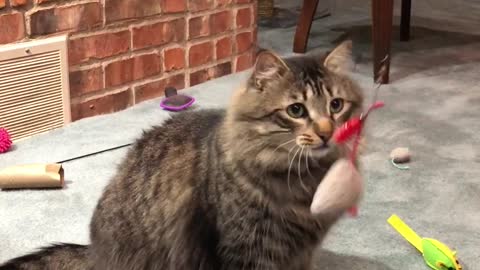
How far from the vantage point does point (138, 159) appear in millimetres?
1155

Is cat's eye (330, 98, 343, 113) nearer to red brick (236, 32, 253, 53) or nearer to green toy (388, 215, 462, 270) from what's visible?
green toy (388, 215, 462, 270)

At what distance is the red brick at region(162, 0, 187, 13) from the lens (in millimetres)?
2238

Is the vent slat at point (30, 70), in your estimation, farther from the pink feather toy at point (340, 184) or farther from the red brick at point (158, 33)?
the pink feather toy at point (340, 184)

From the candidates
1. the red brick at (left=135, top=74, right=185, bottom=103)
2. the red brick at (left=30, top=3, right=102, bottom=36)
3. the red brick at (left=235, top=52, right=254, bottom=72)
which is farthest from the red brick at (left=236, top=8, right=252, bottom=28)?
the red brick at (left=30, top=3, right=102, bottom=36)

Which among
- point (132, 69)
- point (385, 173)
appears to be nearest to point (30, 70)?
point (132, 69)

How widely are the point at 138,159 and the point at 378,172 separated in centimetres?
80

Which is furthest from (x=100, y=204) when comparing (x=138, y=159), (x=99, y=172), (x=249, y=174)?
(x=99, y=172)

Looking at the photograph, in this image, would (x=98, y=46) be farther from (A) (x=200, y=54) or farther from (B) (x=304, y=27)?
(B) (x=304, y=27)

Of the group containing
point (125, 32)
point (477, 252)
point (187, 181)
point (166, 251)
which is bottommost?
point (477, 252)

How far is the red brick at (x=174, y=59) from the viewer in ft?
7.55

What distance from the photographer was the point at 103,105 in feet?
6.97

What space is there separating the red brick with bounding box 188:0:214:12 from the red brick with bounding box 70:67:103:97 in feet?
1.52

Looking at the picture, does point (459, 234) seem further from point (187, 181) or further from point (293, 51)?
point (293, 51)

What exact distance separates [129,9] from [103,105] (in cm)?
34
